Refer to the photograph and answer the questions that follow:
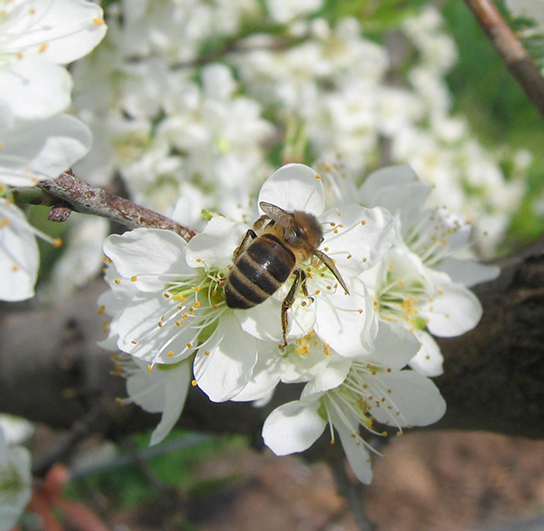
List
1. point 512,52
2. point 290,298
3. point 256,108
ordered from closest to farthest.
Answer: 1. point 290,298
2. point 512,52
3. point 256,108

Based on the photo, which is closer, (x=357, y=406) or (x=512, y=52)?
(x=357, y=406)

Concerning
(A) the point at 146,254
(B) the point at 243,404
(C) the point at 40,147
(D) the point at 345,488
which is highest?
(C) the point at 40,147

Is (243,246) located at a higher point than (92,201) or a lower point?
lower

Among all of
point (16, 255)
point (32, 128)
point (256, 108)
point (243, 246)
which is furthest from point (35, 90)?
point (256, 108)

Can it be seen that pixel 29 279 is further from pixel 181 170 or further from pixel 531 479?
pixel 531 479

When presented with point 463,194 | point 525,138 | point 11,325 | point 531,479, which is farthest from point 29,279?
point 525,138

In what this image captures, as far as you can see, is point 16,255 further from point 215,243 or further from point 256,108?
point 256,108

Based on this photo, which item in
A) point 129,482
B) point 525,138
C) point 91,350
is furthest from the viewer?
point 525,138
